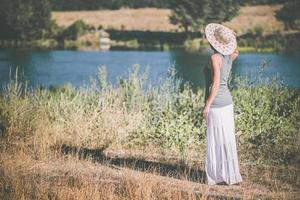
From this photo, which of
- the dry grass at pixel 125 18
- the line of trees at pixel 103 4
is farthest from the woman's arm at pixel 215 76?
the line of trees at pixel 103 4

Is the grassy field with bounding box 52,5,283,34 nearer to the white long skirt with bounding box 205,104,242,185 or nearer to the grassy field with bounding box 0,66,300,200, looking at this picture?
the grassy field with bounding box 0,66,300,200

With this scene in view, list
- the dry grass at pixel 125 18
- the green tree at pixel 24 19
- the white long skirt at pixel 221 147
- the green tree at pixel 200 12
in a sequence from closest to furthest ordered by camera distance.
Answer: the white long skirt at pixel 221 147 → the green tree at pixel 24 19 → the green tree at pixel 200 12 → the dry grass at pixel 125 18

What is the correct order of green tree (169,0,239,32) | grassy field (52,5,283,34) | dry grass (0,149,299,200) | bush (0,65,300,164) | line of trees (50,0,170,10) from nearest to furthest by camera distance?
dry grass (0,149,299,200)
bush (0,65,300,164)
grassy field (52,5,283,34)
green tree (169,0,239,32)
line of trees (50,0,170,10)

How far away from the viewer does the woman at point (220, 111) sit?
6.95 metres

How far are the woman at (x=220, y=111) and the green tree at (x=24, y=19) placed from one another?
236ft

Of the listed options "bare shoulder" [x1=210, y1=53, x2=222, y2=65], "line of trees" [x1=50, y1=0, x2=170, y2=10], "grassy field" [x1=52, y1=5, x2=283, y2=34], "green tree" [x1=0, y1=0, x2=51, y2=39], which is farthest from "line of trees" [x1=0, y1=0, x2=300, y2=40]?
"bare shoulder" [x1=210, y1=53, x2=222, y2=65]

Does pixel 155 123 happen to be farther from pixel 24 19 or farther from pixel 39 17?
pixel 39 17

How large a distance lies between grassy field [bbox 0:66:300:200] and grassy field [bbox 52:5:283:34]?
68111 mm

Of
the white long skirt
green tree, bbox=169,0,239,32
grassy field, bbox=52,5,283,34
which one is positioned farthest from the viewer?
green tree, bbox=169,0,239,32

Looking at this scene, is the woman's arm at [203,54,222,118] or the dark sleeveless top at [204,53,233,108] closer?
the woman's arm at [203,54,222,118]

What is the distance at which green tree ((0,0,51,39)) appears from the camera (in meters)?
76.8

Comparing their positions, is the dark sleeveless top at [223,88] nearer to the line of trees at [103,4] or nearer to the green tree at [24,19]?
the green tree at [24,19]

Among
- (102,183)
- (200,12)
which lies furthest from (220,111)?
(200,12)

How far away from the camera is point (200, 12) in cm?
8669
